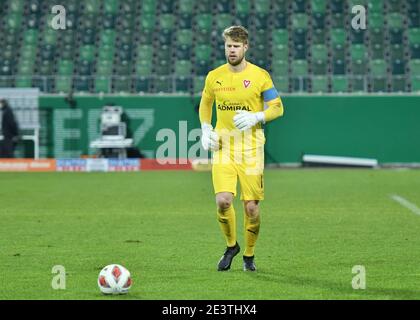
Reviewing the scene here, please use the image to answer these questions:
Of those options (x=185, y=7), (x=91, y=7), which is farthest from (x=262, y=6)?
(x=91, y=7)

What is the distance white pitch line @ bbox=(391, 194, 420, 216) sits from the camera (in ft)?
63.4

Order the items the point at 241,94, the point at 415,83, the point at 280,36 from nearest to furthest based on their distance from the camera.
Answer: the point at 241,94 < the point at 415,83 < the point at 280,36

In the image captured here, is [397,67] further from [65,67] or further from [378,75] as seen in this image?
[65,67]

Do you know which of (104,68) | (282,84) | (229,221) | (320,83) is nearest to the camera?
(229,221)

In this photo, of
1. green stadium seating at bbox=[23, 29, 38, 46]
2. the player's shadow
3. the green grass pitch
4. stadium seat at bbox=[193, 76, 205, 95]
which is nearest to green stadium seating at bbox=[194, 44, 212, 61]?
stadium seat at bbox=[193, 76, 205, 95]

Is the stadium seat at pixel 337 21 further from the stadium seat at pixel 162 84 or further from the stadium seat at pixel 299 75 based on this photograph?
the stadium seat at pixel 162 84

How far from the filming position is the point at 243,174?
11.4 metres

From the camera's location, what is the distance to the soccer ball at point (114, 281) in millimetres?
9781

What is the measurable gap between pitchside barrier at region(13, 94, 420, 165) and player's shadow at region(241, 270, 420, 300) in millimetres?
22799

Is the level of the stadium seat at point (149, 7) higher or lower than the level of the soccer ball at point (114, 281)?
higher

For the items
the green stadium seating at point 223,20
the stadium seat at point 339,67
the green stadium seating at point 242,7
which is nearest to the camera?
the stadium seat at point 339,67

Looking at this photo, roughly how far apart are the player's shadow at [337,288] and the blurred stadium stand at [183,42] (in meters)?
24.4

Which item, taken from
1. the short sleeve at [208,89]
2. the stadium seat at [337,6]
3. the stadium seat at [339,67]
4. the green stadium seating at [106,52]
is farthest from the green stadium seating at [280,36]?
the short sleeve at [208,89]

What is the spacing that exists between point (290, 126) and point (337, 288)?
79.1ft
